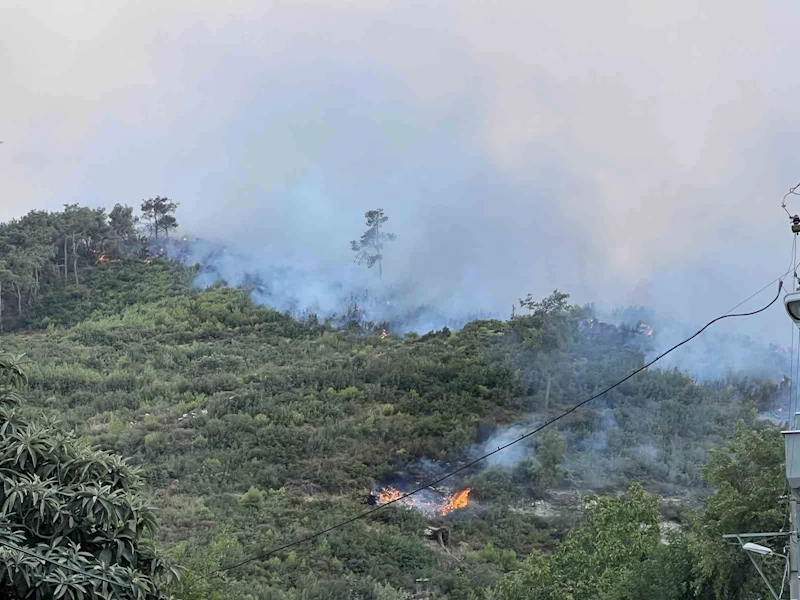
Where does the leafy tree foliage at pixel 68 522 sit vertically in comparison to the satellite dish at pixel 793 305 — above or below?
below

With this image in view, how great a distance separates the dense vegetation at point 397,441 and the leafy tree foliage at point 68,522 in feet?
29.4

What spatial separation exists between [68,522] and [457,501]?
37.2 m

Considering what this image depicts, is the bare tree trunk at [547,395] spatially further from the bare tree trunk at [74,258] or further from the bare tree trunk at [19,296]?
the bare tree trunk at [74,258]

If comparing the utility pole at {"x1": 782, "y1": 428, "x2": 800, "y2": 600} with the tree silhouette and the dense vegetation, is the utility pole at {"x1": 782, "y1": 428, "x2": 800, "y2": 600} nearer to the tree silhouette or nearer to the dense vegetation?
the dense vegetation

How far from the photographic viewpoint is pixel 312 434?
1997 inches

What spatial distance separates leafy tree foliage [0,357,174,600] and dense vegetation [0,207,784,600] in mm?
8968

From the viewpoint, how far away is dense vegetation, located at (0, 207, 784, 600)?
2289 centimetres

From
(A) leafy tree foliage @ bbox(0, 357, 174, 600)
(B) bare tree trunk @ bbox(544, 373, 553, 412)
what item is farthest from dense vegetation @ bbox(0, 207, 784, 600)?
(A) leafy tree foliage @ bbox(0, 357, 174, 600)

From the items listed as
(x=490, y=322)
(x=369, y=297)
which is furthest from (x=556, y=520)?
(x=369, y=297)

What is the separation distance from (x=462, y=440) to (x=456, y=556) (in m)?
12.6

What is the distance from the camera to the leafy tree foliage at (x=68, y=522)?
9461 millimetres

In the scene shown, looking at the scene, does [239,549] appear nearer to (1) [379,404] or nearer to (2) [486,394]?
(1) [379,404]

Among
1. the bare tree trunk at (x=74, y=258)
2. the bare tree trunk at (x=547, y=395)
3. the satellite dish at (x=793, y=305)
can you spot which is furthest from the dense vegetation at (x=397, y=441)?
the satellite dish at (x=793, y=305)

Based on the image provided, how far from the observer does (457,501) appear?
151 ft
